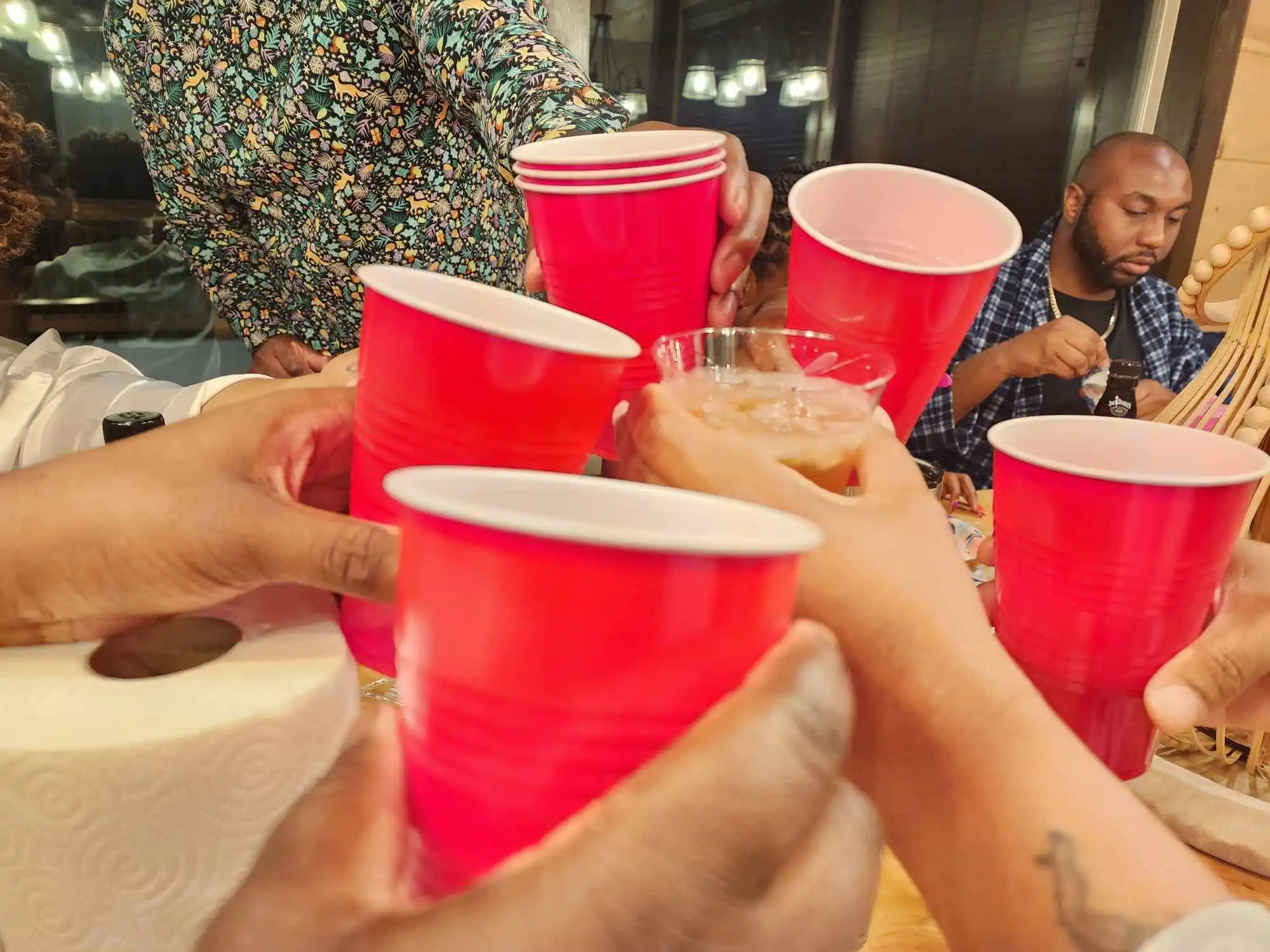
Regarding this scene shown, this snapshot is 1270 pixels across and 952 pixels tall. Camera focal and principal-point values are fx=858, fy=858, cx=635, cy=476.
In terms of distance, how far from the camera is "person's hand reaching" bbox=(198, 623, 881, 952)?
0.32m

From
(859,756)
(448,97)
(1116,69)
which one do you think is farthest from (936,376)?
(1116,69)

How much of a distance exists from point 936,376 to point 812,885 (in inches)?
20.2

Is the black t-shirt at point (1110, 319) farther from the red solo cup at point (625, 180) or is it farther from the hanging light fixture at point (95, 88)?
the hanging light fixture at point (95, 88)

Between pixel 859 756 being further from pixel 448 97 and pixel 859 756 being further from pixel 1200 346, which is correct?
pixel 1200 346

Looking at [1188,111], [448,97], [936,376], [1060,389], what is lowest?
[1060,389]

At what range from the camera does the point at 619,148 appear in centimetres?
73

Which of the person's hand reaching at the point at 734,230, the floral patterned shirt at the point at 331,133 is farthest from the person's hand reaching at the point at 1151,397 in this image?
the person's hand reaching at the point at 734,230

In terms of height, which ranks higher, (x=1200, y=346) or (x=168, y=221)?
(x=168, y=221)

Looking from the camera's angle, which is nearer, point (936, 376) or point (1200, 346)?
point (936, 376)

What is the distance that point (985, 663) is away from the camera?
1.81 feet

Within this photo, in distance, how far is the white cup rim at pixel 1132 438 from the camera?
23.4 inches

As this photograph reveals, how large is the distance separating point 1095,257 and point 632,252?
2.80 m

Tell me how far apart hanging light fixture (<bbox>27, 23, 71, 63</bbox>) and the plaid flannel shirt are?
300 centimetres

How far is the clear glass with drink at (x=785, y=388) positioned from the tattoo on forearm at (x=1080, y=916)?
26cm
